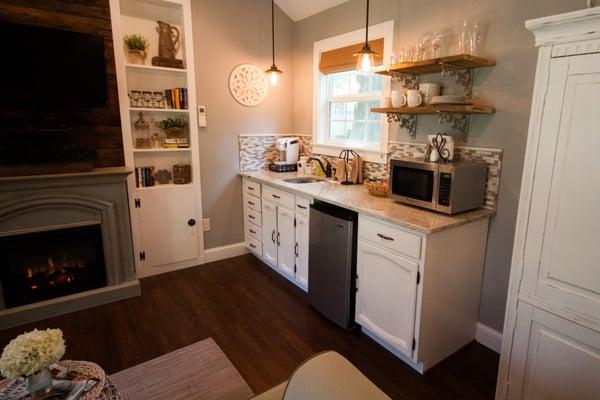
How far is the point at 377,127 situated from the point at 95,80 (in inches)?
91.6

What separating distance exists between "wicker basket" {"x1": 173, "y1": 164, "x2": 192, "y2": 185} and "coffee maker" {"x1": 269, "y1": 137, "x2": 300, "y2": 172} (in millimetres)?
881

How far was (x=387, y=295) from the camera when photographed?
214cm

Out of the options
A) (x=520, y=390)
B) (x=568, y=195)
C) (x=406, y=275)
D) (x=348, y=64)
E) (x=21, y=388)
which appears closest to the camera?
(x=21, y=388)

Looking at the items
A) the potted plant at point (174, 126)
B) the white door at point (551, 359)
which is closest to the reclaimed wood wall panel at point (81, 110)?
the potted plant at point (174, 126)

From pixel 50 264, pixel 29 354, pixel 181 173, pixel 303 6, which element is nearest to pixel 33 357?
pixel 29 354

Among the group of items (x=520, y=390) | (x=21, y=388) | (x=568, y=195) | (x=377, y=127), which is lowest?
(x=520, y=390)

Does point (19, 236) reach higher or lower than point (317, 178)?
lower

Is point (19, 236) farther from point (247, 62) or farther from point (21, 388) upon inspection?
point (247, 62)

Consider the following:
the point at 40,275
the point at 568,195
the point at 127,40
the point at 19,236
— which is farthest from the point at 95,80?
the point at 568,195

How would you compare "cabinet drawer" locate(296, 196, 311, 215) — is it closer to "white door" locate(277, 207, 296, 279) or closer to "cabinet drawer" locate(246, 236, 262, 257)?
"white door" locate(277, 207, 296, 279)

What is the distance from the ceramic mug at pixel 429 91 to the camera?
2.39 meters

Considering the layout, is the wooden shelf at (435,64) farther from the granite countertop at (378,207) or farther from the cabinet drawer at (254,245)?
the cabinet drawer at (254,245)

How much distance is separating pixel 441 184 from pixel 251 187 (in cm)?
203

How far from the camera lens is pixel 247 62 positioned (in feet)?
11.8
